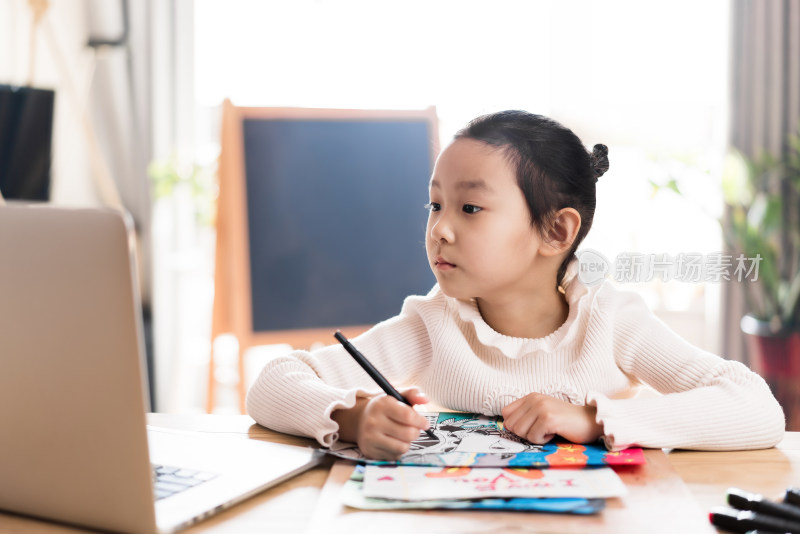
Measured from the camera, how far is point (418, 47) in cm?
304

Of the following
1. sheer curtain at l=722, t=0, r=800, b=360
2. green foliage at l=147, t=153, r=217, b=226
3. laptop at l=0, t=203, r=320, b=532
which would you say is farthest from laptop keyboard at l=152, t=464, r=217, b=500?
sheer curtain at l=722, t=0, r=800, b=360

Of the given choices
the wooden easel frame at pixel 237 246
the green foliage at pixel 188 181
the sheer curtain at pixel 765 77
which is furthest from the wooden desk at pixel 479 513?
the sheer curtain at pixel 765 77

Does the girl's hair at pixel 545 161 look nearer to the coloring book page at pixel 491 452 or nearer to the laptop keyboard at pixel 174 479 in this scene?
the coloring book page at pixel 491 452

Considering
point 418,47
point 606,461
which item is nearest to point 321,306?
point 418,47

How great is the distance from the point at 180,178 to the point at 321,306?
0.95m

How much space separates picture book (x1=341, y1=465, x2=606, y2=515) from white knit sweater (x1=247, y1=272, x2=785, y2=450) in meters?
0.18

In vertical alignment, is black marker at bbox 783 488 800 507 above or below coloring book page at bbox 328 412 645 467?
above

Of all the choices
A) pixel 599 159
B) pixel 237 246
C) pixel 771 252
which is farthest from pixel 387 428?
pixel 771 252

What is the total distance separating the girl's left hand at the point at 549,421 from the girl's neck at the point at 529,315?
212mm

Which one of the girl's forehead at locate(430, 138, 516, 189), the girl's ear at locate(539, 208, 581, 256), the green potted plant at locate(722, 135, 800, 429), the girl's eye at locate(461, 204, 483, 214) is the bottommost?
the green potted plant at locate(722, 135, 800, 429)

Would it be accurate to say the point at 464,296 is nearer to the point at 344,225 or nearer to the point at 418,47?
the point at 344,225

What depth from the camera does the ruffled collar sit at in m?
1.02

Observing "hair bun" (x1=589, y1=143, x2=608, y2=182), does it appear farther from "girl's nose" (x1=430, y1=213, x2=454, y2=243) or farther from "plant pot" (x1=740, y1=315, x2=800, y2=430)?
"plant pot" (x1=740, y1=315, x2=800, y2=430)

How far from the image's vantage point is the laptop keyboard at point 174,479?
0.68 m
